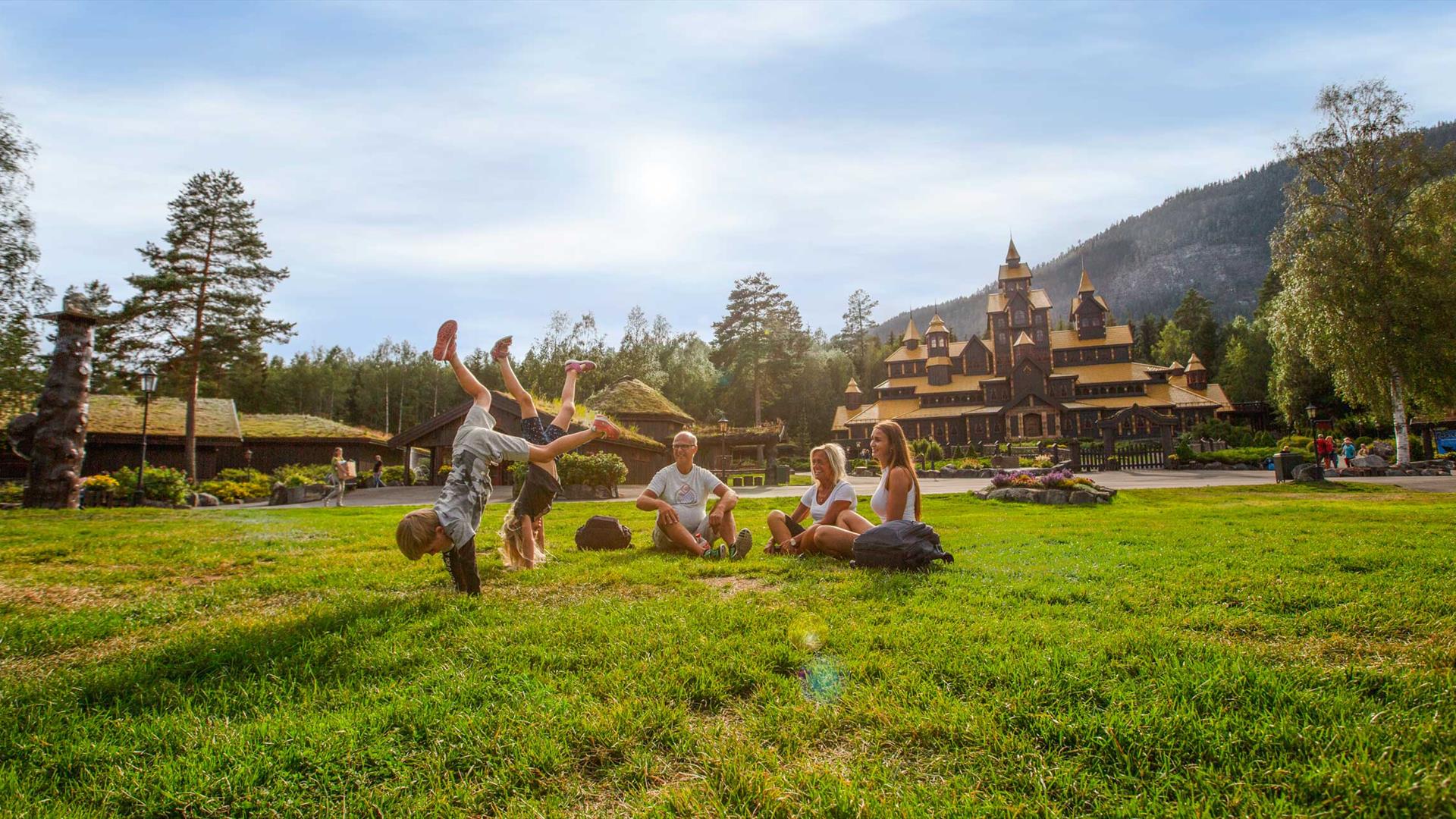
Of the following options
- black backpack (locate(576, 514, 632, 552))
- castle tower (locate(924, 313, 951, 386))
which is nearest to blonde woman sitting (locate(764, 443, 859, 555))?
black backpack (locate(576, 514, 632, 552))

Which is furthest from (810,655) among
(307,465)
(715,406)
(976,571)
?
(715,406)

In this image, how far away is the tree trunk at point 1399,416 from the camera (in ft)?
82.7

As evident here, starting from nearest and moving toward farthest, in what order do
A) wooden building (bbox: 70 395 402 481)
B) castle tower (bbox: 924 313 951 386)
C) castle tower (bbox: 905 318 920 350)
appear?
wooden building (bbox: 70 395 402 481) < castle tower (bbox: 924 313 951 386) < castle tower (bbox: 905 318 920 350)

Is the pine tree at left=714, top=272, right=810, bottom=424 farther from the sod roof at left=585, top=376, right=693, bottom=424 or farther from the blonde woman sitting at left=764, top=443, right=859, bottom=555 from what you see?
the blonde woman sitting at left=764, top=443, right=859, bottom=555

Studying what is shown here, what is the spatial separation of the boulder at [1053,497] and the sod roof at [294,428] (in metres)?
34.4

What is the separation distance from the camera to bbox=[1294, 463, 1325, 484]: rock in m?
18.9

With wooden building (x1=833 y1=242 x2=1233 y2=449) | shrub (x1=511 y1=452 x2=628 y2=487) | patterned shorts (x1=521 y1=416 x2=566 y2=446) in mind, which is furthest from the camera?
wooden building (x1=833 y1=242 x2=1233 y2=449)

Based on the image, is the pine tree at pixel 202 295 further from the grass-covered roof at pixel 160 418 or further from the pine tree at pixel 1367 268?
the pine tree at pixel 1367 268

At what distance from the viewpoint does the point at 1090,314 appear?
62250 mm

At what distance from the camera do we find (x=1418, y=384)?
25781mm

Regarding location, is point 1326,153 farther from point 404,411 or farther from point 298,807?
point 404,411

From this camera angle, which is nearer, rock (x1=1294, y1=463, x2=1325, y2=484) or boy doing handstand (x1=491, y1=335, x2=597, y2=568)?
boy doing handstand (x1=491, y1=335, x2=597, y2=568)

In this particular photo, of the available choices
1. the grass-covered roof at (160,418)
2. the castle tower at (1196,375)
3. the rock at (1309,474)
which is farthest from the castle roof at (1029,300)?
the grass-covered roof at (160,418)

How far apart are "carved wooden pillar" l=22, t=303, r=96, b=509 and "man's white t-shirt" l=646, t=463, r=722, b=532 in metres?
17.0
